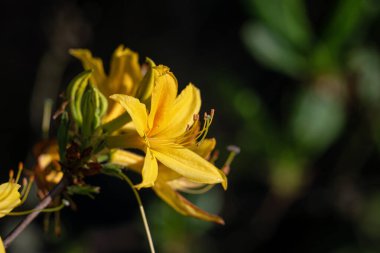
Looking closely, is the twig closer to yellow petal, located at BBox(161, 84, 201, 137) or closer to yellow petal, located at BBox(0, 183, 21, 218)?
yellow petal, located at BBox(0, 183, 21, 218)

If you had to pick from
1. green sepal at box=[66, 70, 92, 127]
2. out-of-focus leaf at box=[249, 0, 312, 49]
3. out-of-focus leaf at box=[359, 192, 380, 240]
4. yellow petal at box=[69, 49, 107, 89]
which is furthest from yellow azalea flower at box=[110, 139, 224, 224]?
out-of-focus leaf at box=[359, 192, 380, 240]

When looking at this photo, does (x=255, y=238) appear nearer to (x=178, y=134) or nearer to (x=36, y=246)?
(x=36, y=246)

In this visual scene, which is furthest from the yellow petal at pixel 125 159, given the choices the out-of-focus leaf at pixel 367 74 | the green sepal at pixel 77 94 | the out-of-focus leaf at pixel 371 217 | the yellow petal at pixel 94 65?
the out-of-focus leaf at pixel 371 217

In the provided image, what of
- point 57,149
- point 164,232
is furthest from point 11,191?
point 164,232

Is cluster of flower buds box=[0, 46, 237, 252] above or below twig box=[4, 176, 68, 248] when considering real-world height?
above

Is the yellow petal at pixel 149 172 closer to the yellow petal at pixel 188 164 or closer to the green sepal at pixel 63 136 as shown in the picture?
the yellow petal at pixel 188 164

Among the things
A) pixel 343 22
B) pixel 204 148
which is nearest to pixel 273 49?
pixel 343 22

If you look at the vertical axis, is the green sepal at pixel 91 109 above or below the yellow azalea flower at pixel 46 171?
above
